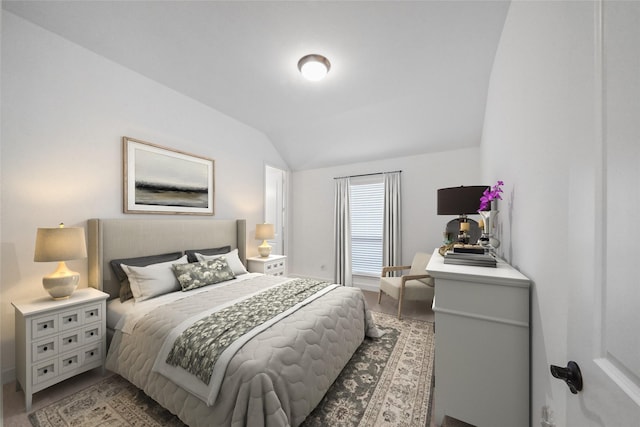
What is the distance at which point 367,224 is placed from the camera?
452 centimetres

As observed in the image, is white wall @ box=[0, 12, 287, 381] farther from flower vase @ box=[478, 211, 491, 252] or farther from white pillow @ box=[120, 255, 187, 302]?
flower vase @ box=[478, 211, 491, 252]

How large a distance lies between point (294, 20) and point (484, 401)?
2915mm

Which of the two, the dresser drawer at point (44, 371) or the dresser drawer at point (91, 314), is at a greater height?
the dresser drawer at point (91, 314)

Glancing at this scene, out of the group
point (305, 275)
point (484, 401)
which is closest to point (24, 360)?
point (484, 401)

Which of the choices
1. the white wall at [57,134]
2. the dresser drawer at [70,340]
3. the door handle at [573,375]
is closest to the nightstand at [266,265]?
the white wall at [57,134]

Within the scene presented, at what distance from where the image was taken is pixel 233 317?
1.76m

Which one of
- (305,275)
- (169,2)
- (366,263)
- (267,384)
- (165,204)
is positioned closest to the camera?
(267,384)

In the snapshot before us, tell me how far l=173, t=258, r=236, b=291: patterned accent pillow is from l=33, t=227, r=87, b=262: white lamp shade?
0.79m

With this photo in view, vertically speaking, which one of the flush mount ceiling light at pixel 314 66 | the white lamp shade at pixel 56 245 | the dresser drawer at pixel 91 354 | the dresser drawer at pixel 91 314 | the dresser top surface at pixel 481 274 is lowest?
the dresser drawer at pixel 91 354

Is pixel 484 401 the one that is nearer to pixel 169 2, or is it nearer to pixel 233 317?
pixel 233 317

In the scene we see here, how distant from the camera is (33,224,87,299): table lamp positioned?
177 cm

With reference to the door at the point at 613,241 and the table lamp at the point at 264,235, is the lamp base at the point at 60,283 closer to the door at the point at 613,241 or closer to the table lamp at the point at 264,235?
the table lamp at the point at 264,235

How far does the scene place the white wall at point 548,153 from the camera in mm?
725

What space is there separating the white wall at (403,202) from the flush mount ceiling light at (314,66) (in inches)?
87.8
